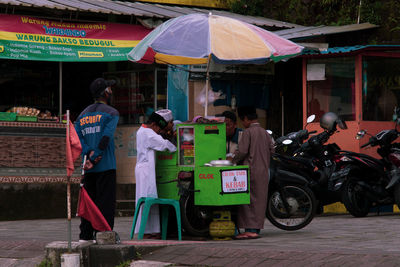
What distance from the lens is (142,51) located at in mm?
9766

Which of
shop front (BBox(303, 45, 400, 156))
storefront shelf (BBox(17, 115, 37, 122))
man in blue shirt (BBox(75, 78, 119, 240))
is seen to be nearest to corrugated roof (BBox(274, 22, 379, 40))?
shop front (BBox(303, 45, 400, 156))

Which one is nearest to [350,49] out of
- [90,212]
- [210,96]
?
[210,96]

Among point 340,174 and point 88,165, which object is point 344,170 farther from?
point 88,165

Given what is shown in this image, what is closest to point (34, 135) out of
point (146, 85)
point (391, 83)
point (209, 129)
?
point (146, 85)

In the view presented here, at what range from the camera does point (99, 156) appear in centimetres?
846

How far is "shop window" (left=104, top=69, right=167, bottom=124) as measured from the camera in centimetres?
1509

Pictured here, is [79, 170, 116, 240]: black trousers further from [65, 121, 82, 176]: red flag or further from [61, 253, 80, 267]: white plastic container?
[61, 253, 80, 267]: white plastic container

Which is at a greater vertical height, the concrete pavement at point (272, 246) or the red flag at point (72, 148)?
the red flag at point (72, 148)

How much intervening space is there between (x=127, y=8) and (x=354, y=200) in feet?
18.2

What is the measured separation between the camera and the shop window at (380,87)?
14.3 metres

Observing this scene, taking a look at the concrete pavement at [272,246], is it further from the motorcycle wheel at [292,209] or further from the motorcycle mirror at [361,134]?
the motorcycle mirror at [361,134]

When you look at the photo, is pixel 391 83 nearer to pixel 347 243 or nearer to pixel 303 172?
pixel 303 172

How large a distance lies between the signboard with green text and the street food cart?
4.57m

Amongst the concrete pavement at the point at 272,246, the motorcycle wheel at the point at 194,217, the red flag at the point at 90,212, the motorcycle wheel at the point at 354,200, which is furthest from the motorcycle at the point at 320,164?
the red flag at the point at 90,212
